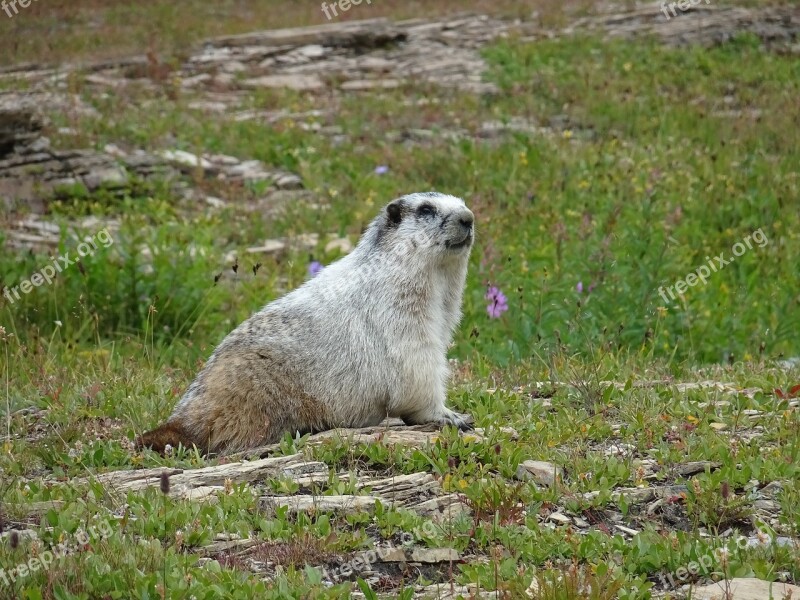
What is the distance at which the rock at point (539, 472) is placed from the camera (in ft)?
20.9

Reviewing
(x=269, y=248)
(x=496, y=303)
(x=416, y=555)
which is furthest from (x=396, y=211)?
(x=269, y=248)

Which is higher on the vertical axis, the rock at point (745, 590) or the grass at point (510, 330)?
the grass at point (510, 330)

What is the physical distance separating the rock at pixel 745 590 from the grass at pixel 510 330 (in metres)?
0.13

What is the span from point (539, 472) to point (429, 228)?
2173mm

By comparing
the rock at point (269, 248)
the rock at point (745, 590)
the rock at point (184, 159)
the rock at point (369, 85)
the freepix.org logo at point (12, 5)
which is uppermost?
the freepix.org logo at point (12, 5)

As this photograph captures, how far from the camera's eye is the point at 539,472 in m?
6.46

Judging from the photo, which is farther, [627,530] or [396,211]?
[396,211]

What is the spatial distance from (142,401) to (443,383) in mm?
2452

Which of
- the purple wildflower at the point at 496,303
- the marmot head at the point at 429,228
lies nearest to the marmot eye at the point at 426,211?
the marmot head at the point at 429,228

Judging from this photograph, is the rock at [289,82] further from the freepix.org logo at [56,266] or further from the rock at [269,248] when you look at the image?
the freepix.org logo at [56,266]

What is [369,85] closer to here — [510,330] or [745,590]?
[510,330]

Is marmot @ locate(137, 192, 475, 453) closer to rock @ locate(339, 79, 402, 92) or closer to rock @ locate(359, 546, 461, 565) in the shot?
rock @ locate(359, 546, 461, 565)

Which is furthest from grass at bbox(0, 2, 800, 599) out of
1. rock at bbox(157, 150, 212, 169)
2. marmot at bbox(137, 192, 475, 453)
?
rock at bbox(157, 150, 212, 169)

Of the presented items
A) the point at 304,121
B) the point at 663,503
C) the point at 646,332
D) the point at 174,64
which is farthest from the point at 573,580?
the point at 174,64
